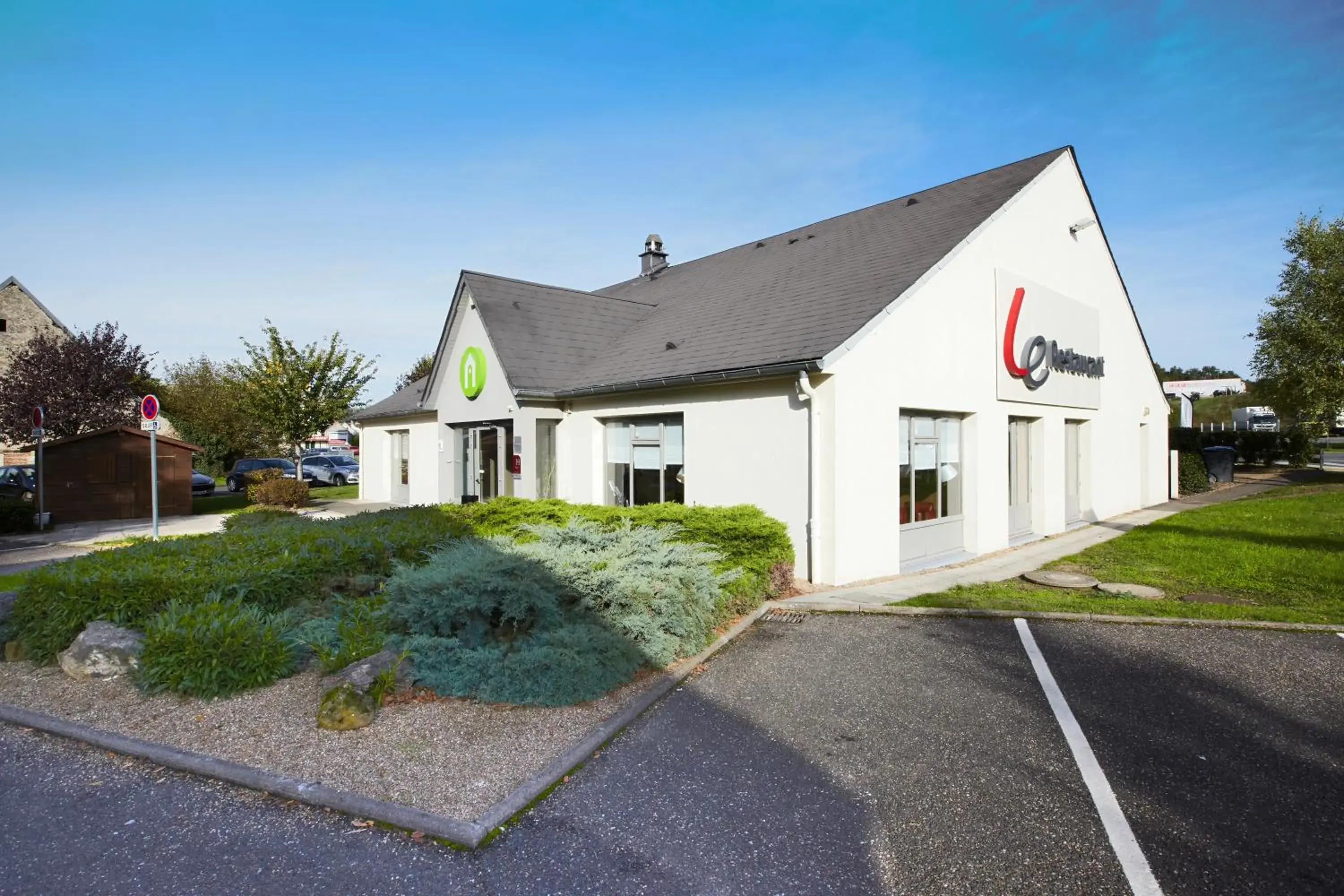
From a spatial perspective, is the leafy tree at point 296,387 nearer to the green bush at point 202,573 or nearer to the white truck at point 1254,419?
the green bush at point 202,573

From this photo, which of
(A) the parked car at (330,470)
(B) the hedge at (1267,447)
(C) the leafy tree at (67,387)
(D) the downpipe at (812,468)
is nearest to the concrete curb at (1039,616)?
(D) the downpipe at (812,468)

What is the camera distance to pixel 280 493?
20.6 meters

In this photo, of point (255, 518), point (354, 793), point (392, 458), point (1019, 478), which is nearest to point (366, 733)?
point (354, 793)

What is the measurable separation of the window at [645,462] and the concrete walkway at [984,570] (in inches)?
135

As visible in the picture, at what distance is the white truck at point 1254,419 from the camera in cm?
4856

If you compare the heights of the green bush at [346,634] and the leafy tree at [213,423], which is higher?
the leafy tree at [213,423]

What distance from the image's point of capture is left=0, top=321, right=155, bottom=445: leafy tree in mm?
25016

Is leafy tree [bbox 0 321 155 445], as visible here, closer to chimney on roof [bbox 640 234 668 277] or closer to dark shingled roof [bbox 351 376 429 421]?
dark shingled roof [bbox 351 376 429 421]

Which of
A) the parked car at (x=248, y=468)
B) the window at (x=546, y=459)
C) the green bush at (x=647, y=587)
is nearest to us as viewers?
the green bush at (x=647, y=587)

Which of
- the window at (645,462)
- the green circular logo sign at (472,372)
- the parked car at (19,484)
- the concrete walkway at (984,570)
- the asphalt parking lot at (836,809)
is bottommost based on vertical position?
the concrete walkway at (984,570)

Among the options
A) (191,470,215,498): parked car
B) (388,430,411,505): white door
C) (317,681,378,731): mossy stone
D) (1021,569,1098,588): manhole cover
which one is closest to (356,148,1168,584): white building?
(1021,569,1098,588): manhole cover

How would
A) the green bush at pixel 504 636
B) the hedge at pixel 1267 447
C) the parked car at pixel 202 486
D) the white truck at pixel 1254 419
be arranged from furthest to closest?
the white truck at pixel 1254 419, the hedge at pixel 1267 447, the parked car at pixel 202 486, the green bush at pixel 504 636

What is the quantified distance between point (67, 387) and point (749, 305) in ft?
84.8

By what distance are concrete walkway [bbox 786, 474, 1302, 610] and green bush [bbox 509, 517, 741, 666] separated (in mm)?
1777
